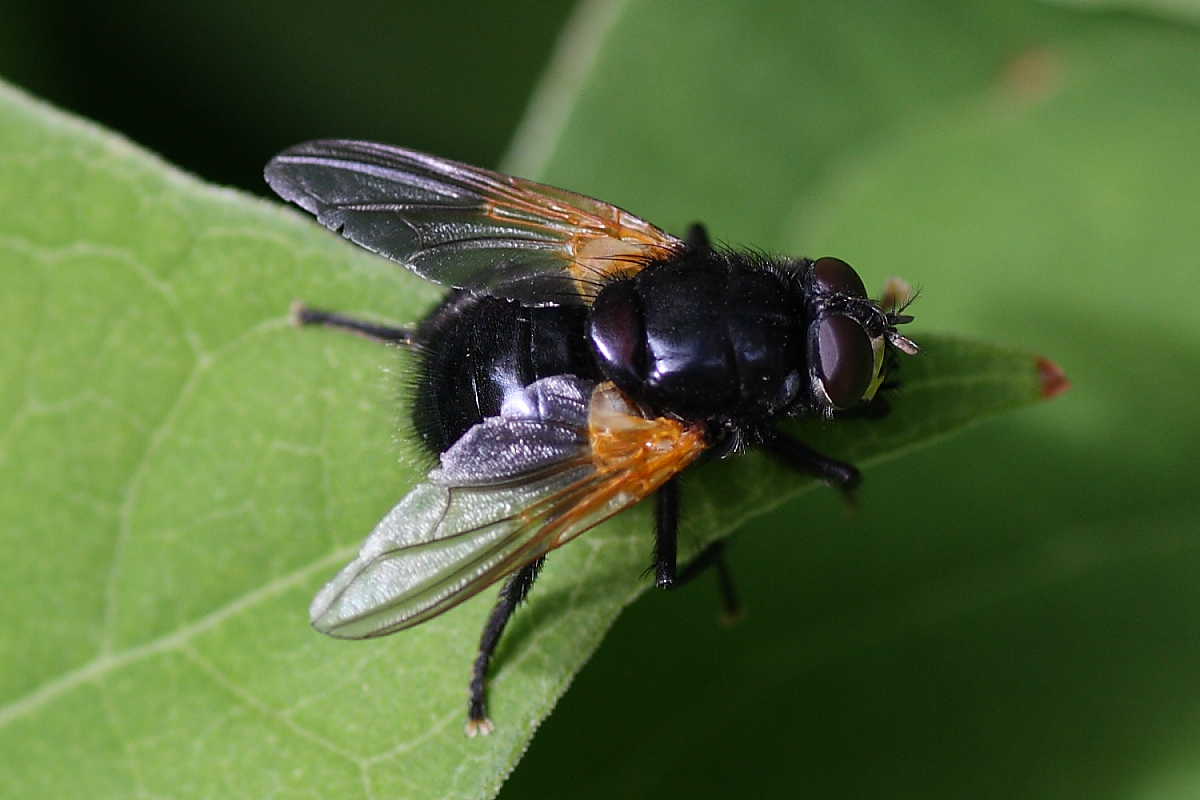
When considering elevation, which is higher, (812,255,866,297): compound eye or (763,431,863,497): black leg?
(812,255,866,297): compound eye

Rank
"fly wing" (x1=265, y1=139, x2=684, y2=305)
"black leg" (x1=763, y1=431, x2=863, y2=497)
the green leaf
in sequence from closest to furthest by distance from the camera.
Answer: the green leaf → "black leg" (x1=763, y1=431, x2=863, y2=497) → "fly wing" (x1=265, y1=139, x2=684, y2=305)

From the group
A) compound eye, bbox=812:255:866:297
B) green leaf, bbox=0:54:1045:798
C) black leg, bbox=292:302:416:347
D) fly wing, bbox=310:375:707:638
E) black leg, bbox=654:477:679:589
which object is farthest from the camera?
compound eye, bbox=812:255:866:297

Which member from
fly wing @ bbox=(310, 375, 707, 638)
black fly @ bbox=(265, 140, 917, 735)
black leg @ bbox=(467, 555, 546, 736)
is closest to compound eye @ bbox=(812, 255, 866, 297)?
black fly @ bbox=(265, 140, 917, 735)

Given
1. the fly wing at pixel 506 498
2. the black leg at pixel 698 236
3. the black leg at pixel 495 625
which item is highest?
the black leg at pixel 698 236

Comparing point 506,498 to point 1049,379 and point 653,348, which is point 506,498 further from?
point 1049,379

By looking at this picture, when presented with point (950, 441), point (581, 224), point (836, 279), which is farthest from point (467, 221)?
point (950, 441)

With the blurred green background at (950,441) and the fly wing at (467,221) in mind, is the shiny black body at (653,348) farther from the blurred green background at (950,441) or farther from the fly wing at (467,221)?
the blurred green background at (950,441)

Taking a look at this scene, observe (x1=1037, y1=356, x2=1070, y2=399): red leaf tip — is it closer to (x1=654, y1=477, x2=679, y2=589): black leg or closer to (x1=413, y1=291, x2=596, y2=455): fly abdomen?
(x1=654, y1=477, x2=679, y2=589): black leg

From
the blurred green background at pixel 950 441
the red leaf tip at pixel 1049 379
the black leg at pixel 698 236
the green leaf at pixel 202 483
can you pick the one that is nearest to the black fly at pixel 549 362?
the green leaf at pixel 202 483
